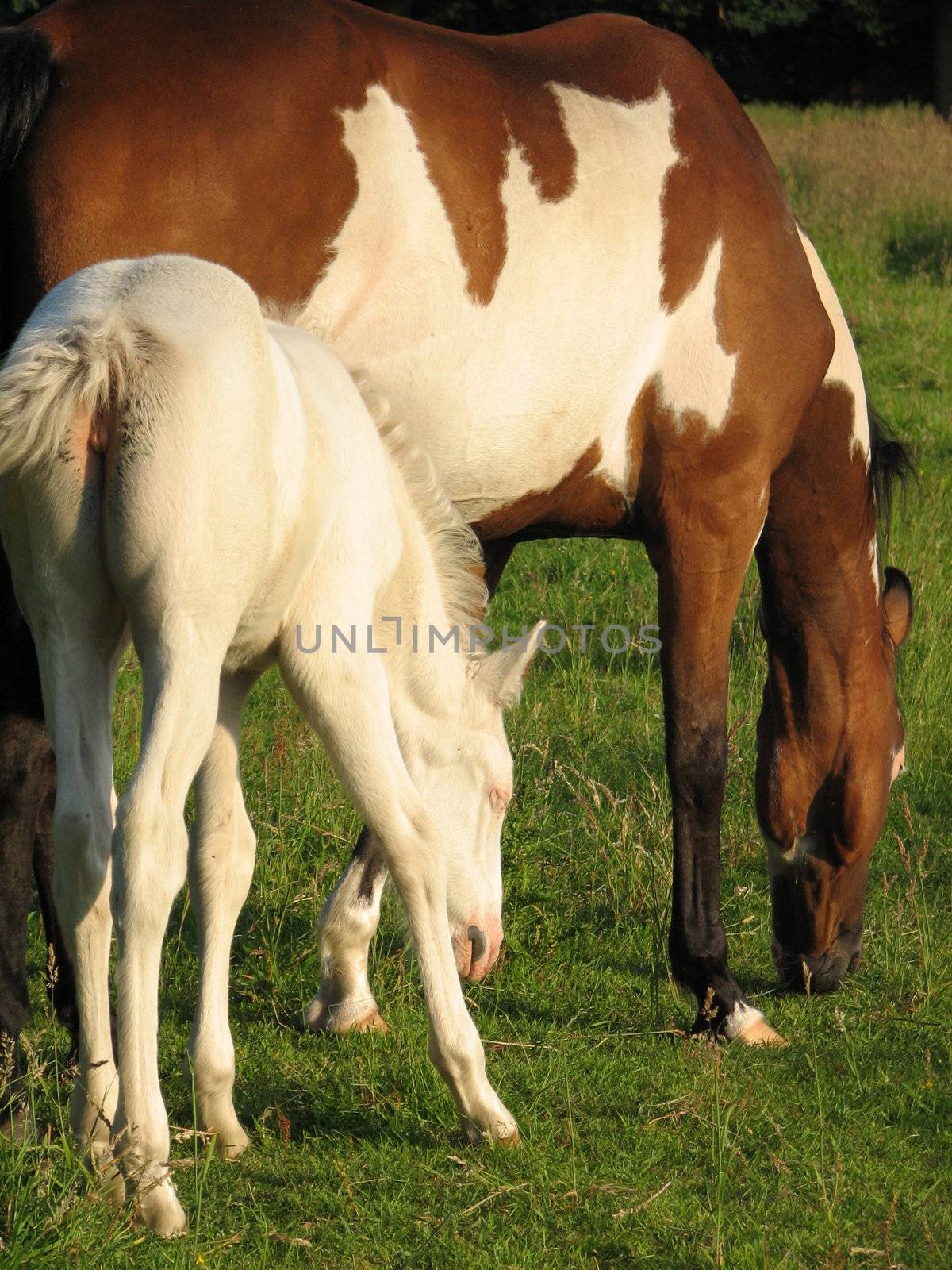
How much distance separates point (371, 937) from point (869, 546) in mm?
2116

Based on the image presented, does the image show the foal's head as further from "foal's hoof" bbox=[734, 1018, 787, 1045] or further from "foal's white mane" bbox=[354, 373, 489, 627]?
"foal's hoof" bbox=[734, 1018, 787, 1045]

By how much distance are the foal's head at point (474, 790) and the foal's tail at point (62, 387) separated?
1.32 m

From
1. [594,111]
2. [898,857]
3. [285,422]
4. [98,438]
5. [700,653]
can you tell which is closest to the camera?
[98,438]

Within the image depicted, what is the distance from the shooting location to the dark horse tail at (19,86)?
10.4 feet

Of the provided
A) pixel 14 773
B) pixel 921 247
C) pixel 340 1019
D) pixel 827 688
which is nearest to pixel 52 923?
pixel 14 773

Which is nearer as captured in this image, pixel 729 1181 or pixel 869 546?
pixel 729 1181

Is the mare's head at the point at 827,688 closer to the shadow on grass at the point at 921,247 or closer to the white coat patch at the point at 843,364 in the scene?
the white coat patch at the point at 843,364

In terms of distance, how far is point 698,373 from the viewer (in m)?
4.16

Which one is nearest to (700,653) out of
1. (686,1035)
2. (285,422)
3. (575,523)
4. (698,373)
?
(575,523)

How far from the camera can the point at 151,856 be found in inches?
102

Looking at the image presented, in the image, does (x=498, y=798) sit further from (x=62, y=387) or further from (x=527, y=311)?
(x=62, y=387)

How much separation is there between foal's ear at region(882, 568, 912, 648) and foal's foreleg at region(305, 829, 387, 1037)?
202 cm

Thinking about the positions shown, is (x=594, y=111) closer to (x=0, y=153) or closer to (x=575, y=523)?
(x=575, y=523)

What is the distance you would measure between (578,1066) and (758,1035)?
0.63 metres
